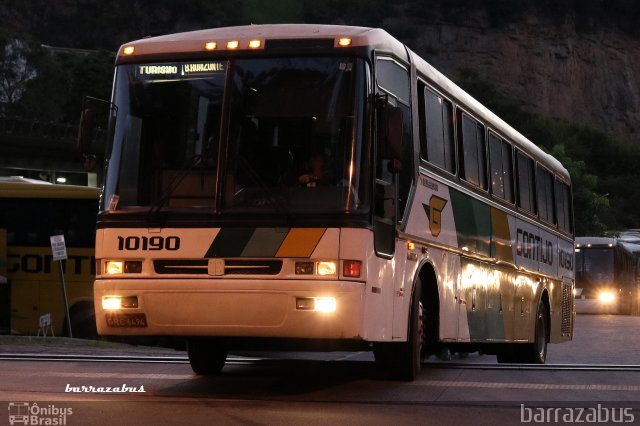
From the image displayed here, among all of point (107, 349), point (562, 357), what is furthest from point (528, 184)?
point (107, 349)

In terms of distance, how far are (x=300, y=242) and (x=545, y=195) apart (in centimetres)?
1100

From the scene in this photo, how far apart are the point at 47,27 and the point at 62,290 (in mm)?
143248

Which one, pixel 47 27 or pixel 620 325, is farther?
pixel 47 27

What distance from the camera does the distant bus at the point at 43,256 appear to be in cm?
2695

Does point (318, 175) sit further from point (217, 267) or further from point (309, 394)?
point (309, 394)

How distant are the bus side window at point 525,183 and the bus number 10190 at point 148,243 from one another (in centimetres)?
849

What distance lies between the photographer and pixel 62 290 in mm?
26969

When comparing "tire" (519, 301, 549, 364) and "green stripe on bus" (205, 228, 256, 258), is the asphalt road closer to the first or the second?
"green stripe on bus" (205, 228, 256, 258)

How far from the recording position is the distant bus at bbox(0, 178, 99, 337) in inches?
1061

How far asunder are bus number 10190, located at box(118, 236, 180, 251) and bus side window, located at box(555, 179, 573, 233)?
1242cm

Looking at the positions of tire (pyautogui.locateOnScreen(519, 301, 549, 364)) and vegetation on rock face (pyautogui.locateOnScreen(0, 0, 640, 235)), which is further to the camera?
vegetation on rock face (pyautogui.locateOnScreen(0, 0, 640, 235))

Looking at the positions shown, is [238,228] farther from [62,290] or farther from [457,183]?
[62,290]

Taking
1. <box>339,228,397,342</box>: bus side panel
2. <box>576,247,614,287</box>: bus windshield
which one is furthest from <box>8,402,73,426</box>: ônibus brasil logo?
<box>576,247,614,287</box>: bus windshield

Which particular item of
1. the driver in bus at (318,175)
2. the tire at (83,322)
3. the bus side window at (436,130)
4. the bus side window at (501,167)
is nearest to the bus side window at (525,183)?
the bus side window at (501,167)
